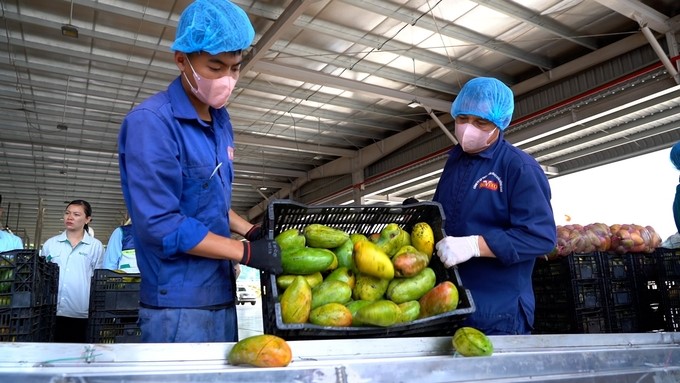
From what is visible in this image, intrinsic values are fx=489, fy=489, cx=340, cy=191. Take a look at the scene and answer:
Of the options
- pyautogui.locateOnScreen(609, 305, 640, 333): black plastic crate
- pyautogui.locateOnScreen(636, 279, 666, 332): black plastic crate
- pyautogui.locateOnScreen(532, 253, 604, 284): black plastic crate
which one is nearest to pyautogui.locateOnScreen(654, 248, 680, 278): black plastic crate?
pyautogui.locateOnScreen(636, 279, 666, 332): black plastic crate

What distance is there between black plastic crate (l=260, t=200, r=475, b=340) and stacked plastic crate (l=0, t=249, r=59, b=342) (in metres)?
1.77

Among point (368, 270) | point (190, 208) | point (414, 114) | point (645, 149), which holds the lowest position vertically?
point (368, 270)

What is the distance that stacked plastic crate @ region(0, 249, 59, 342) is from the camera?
262 centimetres

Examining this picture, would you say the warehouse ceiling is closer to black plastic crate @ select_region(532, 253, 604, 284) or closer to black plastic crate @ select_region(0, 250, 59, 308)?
black plastic crate @ select_region(532, 253, 604, 284)

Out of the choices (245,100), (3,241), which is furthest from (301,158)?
(3,241)

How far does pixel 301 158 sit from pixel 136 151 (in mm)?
11048

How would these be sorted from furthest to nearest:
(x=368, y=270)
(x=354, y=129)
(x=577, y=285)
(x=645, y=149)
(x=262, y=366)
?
(x=354, y=129) < (x=645, y=149) < (x=577, y=285) < (x=368, y=270) < (x=262, y=366)

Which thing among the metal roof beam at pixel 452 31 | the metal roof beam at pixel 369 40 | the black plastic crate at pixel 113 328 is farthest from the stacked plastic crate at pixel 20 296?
the metal roof beam at pixel 452 31

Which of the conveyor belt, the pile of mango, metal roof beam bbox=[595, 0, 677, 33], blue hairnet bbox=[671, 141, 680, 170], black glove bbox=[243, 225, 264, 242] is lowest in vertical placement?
the conveyor belt

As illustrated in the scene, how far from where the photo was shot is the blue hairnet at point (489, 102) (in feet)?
7.01

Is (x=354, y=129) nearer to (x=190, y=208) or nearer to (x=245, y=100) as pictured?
(x=245, y=100)

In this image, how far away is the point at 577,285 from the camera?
12.6ft

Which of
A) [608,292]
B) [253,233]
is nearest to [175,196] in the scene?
[253,233]

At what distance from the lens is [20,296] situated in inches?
105
